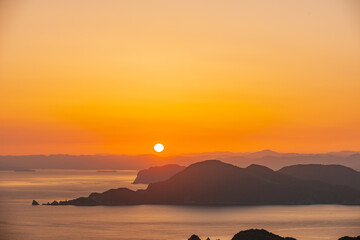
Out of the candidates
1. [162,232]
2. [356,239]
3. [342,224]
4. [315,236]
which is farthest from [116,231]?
[356,239]

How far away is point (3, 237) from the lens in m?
152

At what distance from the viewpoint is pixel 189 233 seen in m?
168

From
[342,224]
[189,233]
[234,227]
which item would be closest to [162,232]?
[189,233]

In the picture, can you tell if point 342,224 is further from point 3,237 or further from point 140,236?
point 3,237

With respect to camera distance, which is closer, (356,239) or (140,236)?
A: (356,239)

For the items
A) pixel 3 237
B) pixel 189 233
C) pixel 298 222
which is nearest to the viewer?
pixel 3 237

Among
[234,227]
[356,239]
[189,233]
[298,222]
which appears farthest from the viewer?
[298,222]

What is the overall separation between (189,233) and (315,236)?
3095 cm

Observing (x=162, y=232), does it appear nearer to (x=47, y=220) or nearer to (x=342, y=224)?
(x=47, y=220)

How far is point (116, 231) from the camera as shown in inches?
6658

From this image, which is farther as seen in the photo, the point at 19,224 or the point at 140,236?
the point at 19,224

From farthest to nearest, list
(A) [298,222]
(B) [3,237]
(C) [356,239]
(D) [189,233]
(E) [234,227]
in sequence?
(A) [298,222] → (E) [234,227] → (D) [189,233] → (B) [3,237] → (C) [356,239]

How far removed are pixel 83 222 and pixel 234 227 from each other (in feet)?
139

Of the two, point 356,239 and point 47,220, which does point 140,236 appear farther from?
point 356,239
